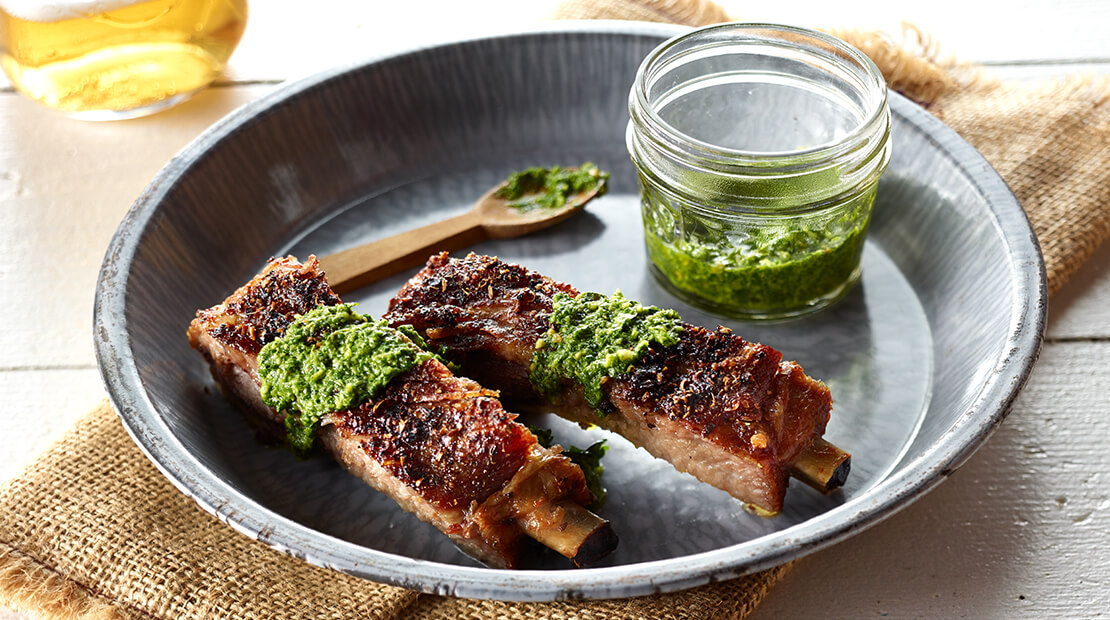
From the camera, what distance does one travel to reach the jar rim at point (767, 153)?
2520 mm

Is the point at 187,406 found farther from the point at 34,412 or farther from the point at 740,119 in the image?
the point at 740,119

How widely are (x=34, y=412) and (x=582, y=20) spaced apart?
2174mm

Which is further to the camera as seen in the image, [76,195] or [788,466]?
[76,195]

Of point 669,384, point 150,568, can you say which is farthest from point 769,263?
point 150,568

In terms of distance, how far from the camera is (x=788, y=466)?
7.50ft

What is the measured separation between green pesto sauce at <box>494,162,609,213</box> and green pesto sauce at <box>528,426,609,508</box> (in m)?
0.95

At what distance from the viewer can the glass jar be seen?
8.54ft

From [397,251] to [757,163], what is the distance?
112 cm

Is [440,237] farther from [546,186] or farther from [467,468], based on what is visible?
[467,468]

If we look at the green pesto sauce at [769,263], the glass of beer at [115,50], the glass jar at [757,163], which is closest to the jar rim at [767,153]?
the glass jar at [757,163]

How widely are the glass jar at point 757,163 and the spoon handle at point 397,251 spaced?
1.89 feet

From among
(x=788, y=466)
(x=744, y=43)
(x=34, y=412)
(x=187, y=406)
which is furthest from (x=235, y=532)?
(x=744, y=43)

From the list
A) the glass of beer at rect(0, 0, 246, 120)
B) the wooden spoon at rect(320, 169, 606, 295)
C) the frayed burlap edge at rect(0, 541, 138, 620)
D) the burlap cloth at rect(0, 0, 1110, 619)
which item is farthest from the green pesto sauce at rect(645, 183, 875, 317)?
the glass of beer at rect(0, 0, 246, 120)

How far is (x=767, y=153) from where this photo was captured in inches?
101
